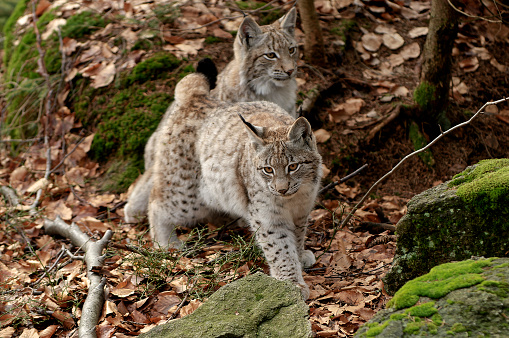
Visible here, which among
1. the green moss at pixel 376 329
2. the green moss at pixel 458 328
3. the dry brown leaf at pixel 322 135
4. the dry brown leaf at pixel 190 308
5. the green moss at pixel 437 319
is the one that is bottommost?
the dry brown leaf at pixel 322 135

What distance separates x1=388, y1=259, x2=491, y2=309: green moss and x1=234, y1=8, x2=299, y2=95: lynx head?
3.68 m

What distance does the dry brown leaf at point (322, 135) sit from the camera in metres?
6.23

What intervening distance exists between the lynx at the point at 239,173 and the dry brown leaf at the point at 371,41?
281 cm

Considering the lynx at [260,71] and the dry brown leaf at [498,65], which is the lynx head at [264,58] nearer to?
the lynx at [260,71]

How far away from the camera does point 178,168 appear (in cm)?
504

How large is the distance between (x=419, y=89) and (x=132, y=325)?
14.4 feet

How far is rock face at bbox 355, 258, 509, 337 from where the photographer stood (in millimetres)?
2113

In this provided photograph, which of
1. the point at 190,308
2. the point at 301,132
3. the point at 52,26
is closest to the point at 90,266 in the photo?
the point at 190,308

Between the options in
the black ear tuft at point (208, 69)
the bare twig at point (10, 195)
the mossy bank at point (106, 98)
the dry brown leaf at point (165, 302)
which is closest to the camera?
the dry brown leaf at point (165, 302)

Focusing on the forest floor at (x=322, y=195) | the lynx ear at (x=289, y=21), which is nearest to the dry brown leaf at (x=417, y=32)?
the forest floor at (x=322, y=195)

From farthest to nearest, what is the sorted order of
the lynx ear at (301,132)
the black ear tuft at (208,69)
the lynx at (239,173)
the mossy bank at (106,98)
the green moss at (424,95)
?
the mossy bank at (106,98), the green moss at (424,95), the black ear tuft at (208,69), the lynx at (239,173), the lynx ear at (301,132)

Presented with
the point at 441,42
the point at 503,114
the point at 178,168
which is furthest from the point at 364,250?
the point at 503,114

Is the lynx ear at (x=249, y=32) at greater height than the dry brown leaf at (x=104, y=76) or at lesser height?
greater

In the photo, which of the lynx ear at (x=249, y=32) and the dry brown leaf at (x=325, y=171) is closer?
the lynx ear at (x=249, y=32)
